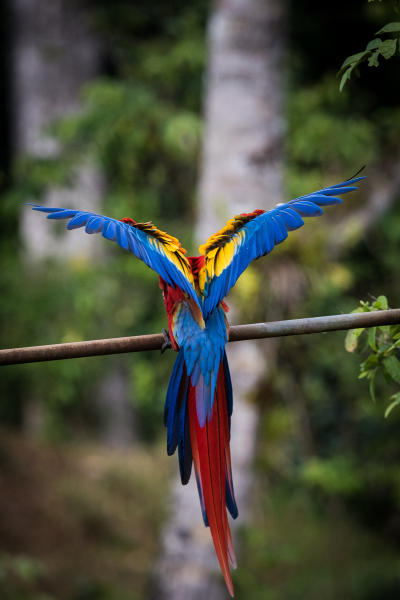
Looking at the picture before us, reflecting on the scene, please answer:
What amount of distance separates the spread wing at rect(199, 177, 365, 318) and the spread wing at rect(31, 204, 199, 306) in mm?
53

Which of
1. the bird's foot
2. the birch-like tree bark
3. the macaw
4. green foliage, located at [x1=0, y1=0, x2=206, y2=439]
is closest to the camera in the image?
the macaw

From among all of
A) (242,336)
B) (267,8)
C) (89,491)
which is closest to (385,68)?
(267,8)

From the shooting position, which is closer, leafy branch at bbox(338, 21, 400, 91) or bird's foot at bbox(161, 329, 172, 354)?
leafy branch at bbox(338, 21, 400, 91)

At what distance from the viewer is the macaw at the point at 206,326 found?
5.29 feet

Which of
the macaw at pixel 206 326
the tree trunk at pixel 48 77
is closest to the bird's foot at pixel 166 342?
the macaw at pixel 206 326

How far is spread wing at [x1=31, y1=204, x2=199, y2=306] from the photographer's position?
1.60 metres

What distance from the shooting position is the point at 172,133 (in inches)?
190

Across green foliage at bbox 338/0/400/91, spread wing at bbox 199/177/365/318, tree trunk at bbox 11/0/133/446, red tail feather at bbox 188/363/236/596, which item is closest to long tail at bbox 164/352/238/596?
red tail feather at bbox 188/363/236/596

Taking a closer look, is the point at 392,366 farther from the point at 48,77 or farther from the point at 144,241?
the point at 48,77

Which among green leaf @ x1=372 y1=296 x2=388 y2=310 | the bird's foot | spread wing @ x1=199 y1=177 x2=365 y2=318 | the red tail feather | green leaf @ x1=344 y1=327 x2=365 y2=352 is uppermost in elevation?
spread wing @ x1=199 y1=177 x2=365 y2=318

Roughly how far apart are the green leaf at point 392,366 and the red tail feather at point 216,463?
0.41 m

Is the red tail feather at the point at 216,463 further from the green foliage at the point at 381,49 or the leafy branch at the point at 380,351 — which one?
the green foliage at the point at 381,49

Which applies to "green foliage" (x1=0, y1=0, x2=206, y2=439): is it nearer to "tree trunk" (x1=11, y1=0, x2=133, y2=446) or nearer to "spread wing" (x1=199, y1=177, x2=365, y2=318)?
"tree trunk" (x1=11, y1=0, x2=133, y2=446)

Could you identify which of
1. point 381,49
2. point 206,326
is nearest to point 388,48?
point 381,49
